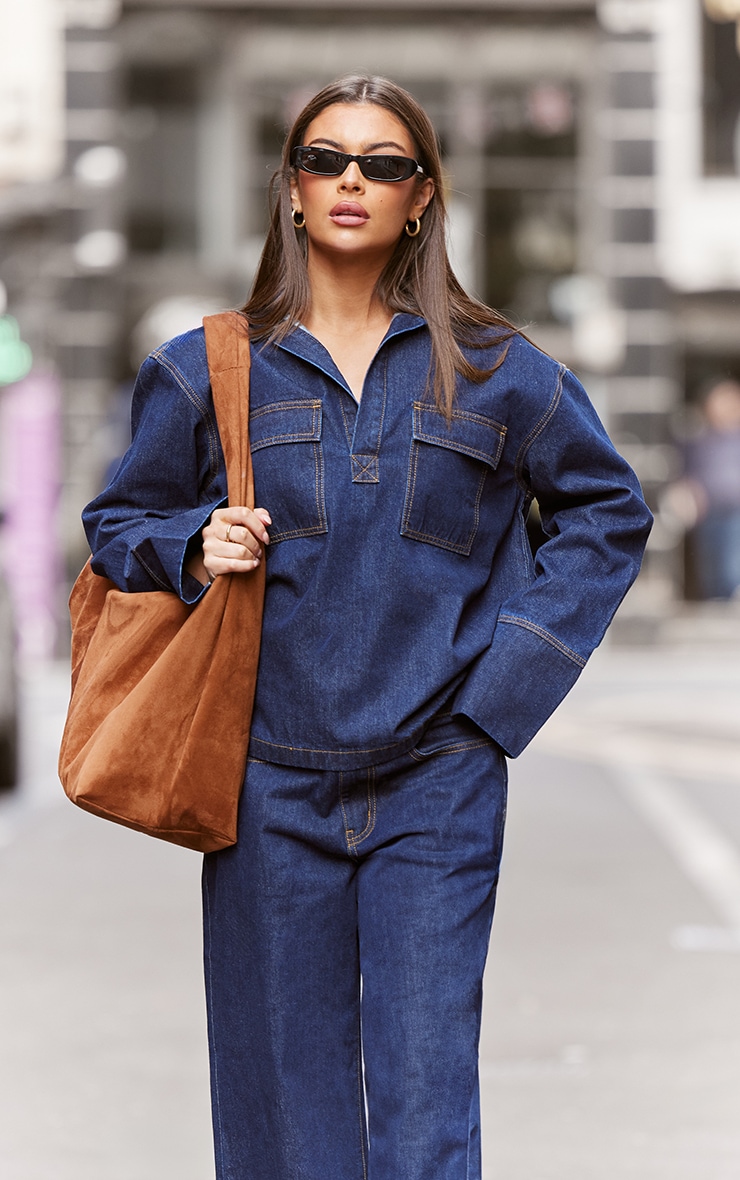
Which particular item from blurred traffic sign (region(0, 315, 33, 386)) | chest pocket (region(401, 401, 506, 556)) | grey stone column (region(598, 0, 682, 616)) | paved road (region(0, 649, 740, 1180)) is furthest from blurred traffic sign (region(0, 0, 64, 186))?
chest pocket (region(401, 401, 506, 556))

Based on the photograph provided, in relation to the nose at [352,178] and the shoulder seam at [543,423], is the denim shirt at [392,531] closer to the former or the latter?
the shoulder seam at [543,423]

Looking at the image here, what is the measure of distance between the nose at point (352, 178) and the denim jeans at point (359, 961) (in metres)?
0.78

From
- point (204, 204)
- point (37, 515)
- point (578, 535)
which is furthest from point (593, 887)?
point (204, 204)

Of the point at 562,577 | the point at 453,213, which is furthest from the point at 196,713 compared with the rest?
the point at 453,213

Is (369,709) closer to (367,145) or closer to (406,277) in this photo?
(406,277)

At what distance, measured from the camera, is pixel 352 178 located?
319 centimetres

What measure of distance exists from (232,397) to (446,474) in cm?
32

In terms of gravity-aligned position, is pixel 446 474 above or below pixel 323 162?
below

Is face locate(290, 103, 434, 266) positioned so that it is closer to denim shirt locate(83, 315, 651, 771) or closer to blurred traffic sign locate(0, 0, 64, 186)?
denim shirt locate(83, 315, 651, 771)

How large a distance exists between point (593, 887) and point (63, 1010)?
252 centimetres

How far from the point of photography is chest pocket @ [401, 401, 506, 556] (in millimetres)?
3146

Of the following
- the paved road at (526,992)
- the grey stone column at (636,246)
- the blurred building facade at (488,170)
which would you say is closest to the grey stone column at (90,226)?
the blurred building facade at (488,170)

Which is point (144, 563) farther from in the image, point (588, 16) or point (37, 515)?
point (588, 16)

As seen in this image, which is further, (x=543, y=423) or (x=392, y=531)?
(x=543, y=423)
